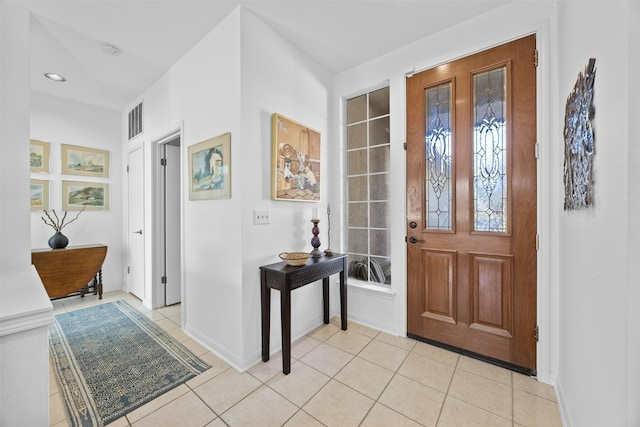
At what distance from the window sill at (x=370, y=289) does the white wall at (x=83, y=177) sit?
11.2 ft

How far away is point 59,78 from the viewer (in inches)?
113

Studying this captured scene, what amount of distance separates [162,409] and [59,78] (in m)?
3.60

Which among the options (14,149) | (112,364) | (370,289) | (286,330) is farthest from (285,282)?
(14,149)

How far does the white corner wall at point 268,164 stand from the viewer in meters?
1.92

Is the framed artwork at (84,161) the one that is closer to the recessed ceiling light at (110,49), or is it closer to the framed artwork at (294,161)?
the recessed ceiling light at (110,49)

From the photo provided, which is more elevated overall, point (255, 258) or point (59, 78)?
point (59, 78)

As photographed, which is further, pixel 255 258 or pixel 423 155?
pixel 423 155

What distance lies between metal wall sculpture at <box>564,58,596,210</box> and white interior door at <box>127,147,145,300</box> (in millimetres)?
3905

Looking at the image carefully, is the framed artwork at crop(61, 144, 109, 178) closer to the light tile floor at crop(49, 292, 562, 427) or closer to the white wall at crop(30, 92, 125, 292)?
the white wall at crop(30, 92, 125, 292)

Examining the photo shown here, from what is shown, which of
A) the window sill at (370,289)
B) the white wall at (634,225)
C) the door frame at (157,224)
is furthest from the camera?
the door frame at (157,224)

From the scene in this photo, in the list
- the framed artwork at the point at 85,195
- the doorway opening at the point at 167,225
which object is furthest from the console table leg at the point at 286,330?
the framed artwork at the point at 85,195

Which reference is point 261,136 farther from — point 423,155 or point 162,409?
point 162,409

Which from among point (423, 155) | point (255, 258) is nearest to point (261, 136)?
point (255, 258)

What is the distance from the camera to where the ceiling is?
1.87m
